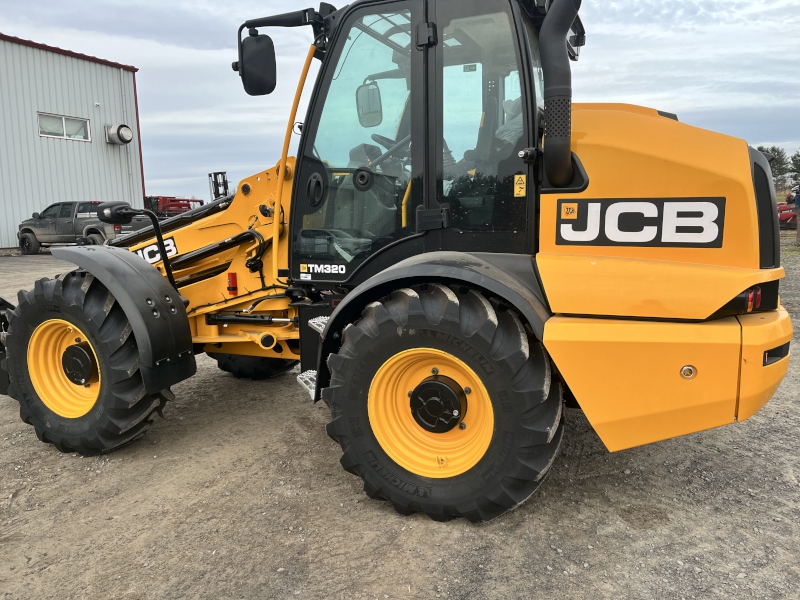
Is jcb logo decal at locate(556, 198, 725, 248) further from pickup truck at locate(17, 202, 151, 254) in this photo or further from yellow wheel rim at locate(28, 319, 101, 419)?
pickup truck at locate(17, 202, 151, 254)

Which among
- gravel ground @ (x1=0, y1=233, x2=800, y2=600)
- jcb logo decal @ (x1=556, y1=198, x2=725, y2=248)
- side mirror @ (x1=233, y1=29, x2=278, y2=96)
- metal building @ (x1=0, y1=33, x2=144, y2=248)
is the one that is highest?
metal building @ (x1=0, y1=33, x2=144, y2=248)

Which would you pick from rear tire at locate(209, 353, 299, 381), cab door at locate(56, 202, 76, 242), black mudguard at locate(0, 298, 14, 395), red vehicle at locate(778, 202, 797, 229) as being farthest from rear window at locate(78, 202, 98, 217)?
red vehicle at locate(778, 202, 797, 229)

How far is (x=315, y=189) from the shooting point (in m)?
3.54

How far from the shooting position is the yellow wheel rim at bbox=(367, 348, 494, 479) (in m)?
2.91

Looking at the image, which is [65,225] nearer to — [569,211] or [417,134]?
[417,134]

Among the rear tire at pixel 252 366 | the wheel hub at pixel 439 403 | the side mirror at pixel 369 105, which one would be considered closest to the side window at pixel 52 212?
the rear tire at pixel 252 366

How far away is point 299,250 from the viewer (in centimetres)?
366

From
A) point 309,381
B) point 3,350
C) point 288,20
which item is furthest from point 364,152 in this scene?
point 3,350

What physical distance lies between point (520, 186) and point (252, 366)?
133 inches

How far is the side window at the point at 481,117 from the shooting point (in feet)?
9.63

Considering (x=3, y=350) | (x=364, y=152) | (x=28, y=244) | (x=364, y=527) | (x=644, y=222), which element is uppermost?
(x=364, y=152)

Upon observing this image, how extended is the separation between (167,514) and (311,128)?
88.2 inches

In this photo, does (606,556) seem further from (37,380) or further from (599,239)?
(37,380)

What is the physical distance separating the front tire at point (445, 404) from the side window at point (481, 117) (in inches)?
18.7
